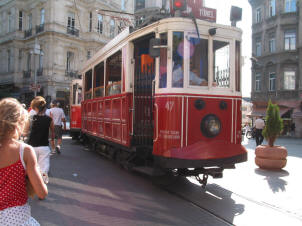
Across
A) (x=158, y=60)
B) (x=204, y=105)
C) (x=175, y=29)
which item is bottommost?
(x=204, y=105)

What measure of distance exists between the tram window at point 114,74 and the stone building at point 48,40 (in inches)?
882

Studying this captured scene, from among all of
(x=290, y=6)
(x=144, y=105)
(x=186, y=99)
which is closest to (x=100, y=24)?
(x=290, y=6)

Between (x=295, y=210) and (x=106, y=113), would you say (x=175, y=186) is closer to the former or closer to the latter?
(x=295, y=210)

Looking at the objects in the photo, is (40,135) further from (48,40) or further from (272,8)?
(272,8)

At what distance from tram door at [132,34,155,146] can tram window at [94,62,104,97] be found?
256 centimetres

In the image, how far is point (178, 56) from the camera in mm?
5887

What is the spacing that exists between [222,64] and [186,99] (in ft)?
3.90

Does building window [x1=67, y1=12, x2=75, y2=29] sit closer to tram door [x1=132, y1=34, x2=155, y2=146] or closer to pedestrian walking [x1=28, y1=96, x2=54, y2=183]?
tram door [x1=132, y1=34, x2=155, y2=146]

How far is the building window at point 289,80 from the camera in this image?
28203 mm

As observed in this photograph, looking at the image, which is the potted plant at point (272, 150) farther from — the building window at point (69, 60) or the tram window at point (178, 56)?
the building window at point (69, 60)

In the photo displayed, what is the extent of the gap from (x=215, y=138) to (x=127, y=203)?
2044 mm

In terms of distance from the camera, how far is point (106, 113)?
28.4ft

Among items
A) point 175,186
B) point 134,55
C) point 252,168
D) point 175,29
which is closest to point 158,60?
point 175,29

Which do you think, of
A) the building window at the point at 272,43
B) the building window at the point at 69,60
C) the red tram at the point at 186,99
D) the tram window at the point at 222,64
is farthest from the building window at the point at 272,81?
the tram window at the point at 222,64
